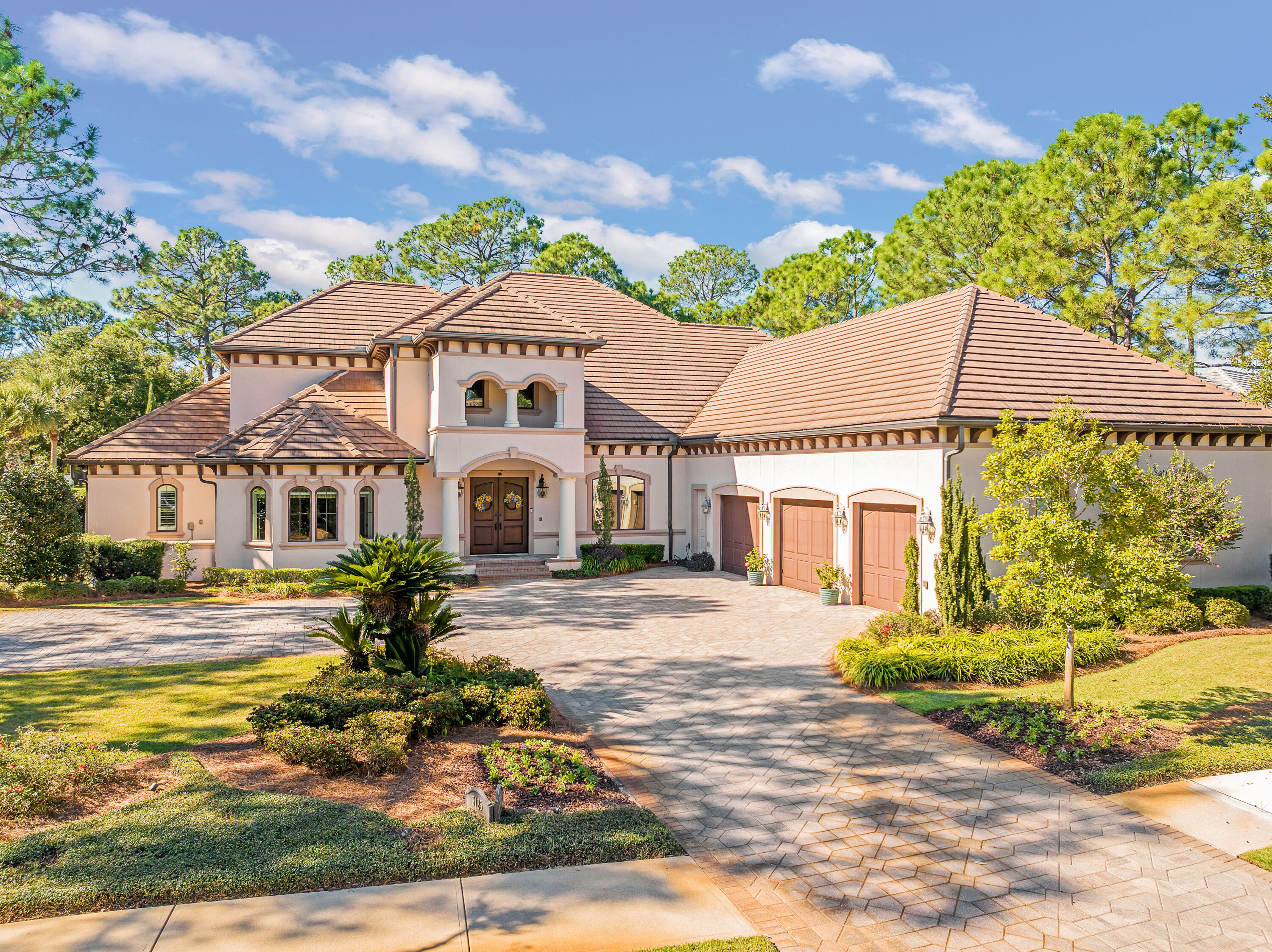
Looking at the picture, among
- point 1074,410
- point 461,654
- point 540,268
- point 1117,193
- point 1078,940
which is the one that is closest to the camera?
point 1078,940

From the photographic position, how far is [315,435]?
21797mm

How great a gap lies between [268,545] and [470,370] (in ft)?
24.1

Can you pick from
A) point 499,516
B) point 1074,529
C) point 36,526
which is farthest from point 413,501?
point 1074,529

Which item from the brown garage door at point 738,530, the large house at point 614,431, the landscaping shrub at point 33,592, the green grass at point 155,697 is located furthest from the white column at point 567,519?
the landscaping shrub at point 33,592

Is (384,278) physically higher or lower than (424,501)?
higher

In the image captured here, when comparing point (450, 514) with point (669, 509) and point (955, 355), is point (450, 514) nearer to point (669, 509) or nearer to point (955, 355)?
point (669, 509)

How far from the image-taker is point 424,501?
76.7ft

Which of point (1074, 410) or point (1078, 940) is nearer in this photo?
point (1078, 940)

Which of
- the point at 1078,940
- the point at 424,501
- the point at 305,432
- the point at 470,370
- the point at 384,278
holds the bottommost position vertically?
the point at 1078,940

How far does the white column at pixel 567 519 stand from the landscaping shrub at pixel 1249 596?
15.6 metres

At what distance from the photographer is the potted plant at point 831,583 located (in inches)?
716

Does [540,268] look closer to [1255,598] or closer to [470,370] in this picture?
[470,370]

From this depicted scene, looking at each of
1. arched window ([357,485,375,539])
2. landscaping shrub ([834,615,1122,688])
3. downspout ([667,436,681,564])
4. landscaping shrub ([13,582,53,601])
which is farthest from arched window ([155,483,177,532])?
landscaping shrub ([834,615,1122,688])

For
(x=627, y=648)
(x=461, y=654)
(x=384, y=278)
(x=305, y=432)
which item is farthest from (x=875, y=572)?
(x=384, y=278)
